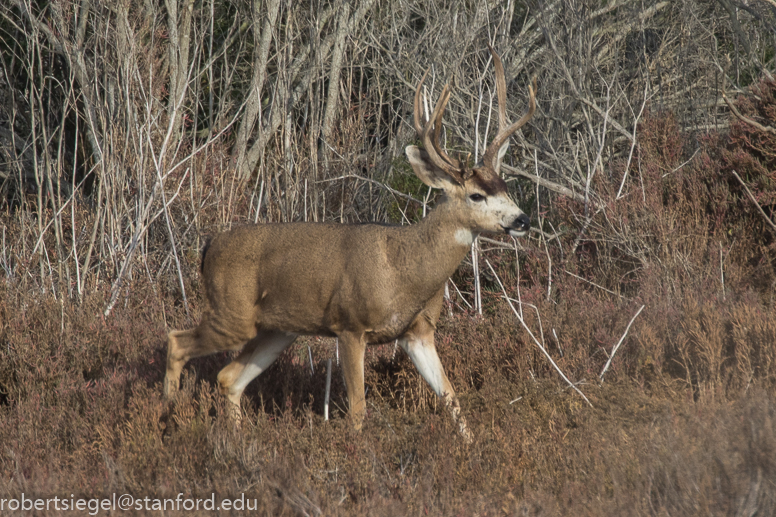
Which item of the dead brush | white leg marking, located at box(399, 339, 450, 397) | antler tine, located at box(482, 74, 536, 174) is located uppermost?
antler tine, located at box(482, 74, 536, 174)

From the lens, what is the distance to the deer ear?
16.5 ft

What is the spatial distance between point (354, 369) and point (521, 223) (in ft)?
4.05

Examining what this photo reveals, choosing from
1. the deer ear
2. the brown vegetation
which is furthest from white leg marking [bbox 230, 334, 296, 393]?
the deer ear

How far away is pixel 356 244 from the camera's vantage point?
198 inches

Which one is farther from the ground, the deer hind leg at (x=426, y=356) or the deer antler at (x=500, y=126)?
the deer antler at (x=500, y=126)

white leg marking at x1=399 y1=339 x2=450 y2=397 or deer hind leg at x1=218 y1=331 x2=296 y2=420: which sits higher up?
white leg marking at x1=399 y1=339 x2=450 y2=397

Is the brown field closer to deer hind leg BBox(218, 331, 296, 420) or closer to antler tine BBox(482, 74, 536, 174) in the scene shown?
deer hind leg BBox(218, 331, 296, 420)

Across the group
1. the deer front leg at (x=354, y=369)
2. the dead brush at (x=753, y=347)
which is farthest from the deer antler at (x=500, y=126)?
the dead brush at (x=753, y=347)

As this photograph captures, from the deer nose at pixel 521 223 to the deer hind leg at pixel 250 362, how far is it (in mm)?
1536

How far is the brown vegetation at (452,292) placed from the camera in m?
4.02

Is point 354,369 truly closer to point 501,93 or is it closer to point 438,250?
point 438,250

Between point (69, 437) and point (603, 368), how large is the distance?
3231 mm

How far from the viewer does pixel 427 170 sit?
508 cm

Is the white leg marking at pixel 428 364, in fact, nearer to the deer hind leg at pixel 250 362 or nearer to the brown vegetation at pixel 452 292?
the brown vegetation at pixel 452 292
